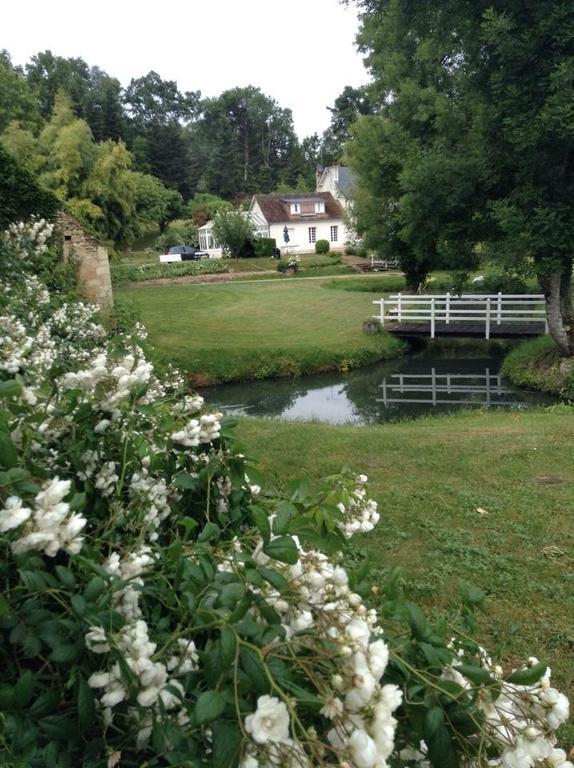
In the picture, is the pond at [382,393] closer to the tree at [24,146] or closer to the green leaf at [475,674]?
the green leaf at [475,674]

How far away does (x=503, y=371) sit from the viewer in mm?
16922

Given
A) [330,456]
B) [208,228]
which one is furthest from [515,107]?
[208,228]

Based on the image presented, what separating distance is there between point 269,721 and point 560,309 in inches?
626

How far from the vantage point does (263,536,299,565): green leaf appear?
1.37 metres

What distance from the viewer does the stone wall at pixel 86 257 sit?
1390 centimetres

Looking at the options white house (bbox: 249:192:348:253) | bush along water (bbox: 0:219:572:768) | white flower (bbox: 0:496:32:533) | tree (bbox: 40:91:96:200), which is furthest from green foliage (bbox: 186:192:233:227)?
white flower (bbox: 0:496:32:533)

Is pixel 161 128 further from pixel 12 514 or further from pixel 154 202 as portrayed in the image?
pixel 12 514

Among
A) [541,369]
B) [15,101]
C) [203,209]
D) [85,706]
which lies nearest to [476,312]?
[541,369]

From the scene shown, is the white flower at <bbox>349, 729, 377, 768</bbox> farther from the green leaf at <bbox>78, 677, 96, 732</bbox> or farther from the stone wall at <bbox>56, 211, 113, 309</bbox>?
the stone wall at <bbox>56, 211, 113, 309</bbox>

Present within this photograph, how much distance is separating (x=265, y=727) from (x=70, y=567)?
56cm

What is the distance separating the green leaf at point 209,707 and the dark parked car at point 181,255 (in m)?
44.2

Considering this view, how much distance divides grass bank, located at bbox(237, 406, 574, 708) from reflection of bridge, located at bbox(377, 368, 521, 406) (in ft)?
17.5

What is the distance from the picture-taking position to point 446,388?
53.0ft

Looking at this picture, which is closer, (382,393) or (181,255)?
(382,393)
